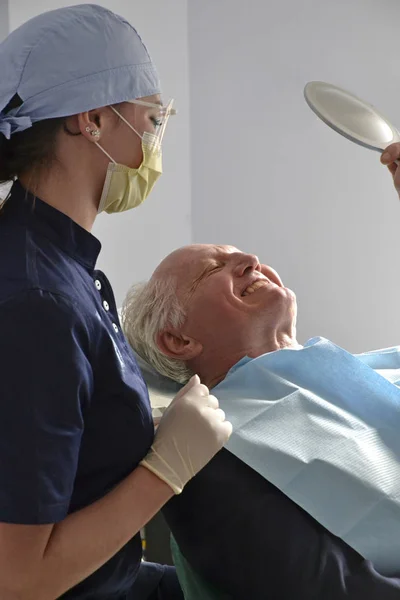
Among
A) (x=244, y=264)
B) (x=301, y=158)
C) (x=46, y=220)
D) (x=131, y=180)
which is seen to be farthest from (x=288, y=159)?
(x=46, y=220)

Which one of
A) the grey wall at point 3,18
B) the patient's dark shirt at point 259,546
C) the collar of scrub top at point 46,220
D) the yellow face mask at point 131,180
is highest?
the grey wall at point 3,18

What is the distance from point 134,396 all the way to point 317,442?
0.45 metres

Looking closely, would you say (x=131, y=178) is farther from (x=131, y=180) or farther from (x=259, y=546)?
(x=259, y=546)

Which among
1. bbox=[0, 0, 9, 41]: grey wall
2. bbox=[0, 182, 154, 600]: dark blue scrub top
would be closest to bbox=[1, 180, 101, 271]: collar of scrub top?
bbox=[0, 182, 154, 600]: dark blue scrub top

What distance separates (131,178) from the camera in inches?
40.9

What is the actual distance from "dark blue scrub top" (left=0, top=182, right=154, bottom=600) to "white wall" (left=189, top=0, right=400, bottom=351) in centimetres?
203

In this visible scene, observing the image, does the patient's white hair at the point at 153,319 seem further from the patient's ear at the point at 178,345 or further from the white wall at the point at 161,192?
the white wall at the point at 161,192

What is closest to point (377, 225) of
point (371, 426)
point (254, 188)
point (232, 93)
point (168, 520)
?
point (254, 188)

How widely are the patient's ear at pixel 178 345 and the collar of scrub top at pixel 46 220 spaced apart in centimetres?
68

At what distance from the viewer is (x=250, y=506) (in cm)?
117

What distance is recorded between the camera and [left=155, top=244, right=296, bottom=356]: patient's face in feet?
5.29

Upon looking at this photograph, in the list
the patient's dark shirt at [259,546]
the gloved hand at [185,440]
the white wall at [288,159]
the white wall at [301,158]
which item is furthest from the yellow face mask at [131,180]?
the white wall at [301,158]

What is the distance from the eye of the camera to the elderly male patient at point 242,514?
1112 mm

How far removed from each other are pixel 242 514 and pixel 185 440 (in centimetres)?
25
